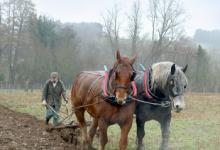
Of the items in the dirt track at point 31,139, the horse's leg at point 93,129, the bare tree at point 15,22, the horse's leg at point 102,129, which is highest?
the bare tree at point 15,22

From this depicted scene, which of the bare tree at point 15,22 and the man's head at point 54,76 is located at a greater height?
the bare tree at point 15,22

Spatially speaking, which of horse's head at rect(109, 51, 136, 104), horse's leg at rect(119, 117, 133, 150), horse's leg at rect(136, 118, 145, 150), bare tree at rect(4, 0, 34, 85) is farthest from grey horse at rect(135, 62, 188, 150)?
bare tree at rect(4, 0, 34, 85)

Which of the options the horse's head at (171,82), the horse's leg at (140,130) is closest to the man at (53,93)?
the horse's leg at (140,130)

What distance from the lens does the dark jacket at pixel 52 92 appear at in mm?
9148

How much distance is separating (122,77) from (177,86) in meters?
0.91

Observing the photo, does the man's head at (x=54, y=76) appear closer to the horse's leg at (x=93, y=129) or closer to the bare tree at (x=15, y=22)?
the horse's leg at (x=93, y=129)

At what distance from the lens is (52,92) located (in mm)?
9211

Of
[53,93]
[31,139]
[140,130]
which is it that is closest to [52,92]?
[53,93]

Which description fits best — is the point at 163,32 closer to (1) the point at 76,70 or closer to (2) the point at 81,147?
(1) the point at 76,70

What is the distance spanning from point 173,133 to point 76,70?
27356mm

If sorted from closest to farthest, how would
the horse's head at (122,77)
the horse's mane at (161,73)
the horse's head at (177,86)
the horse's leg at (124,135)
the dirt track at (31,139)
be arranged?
1. the horse's head at (122,77)
2. the horse's head at (177,86)
3. the horse's leg at (124,135)
4. the horse's mane at (161,73)
5. the dirt track at (31,139)

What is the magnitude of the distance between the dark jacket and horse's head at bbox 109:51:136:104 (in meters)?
4.09

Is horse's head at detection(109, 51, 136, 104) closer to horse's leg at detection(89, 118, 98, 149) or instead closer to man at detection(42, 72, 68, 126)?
horse's leg at detection(89, 118, 98, 149)

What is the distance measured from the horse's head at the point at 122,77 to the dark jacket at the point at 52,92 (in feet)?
13.4
